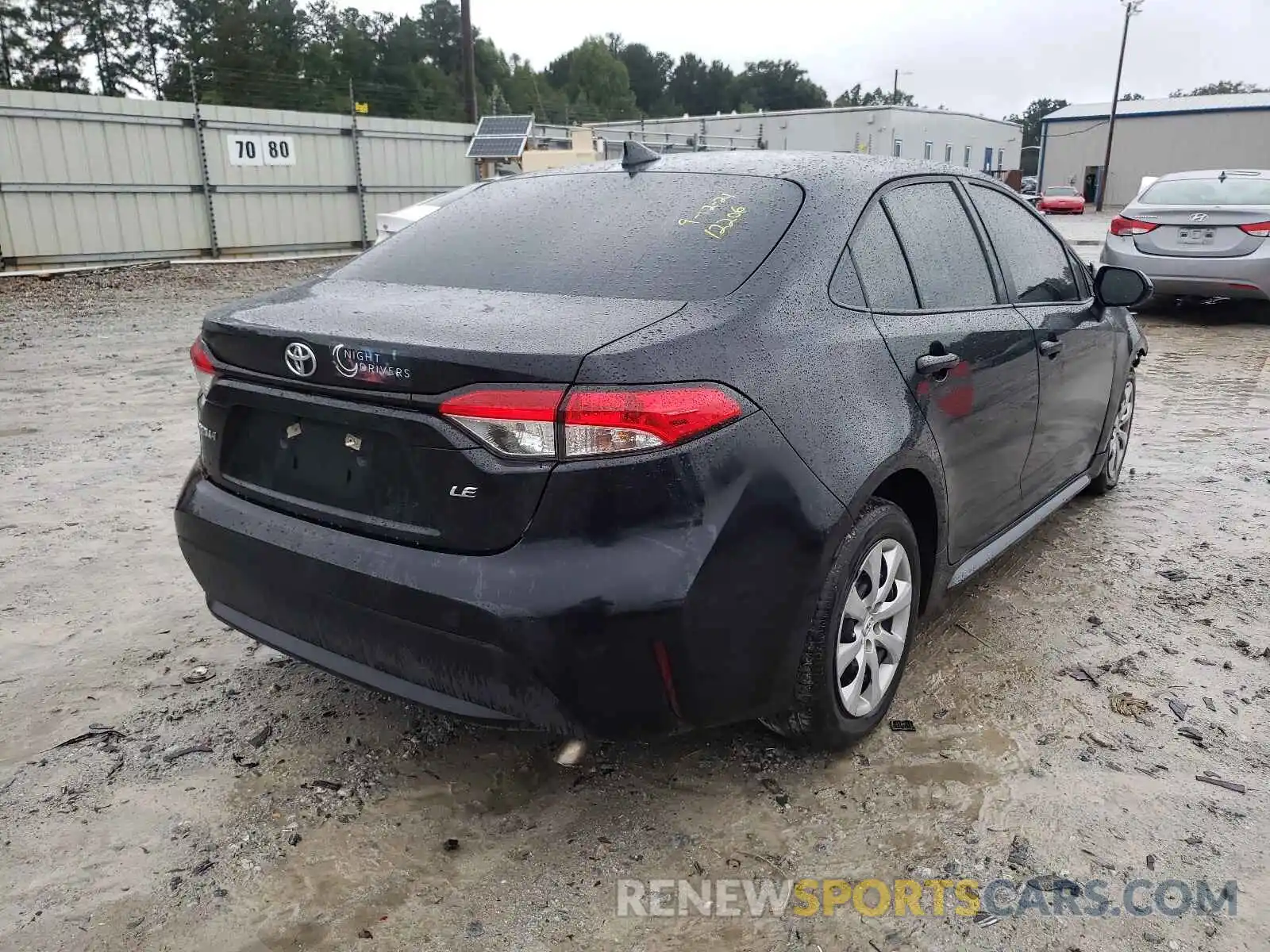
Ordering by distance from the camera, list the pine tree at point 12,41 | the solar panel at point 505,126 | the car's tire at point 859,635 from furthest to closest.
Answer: the pine tree at point 12,41
the solar panel at point 505,126
the car's tire at point 859,635

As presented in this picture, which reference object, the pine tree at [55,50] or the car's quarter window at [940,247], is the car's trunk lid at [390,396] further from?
the pine tree at [55,50]

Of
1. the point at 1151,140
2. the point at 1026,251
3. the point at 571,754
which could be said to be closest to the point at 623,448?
the point at 571,754

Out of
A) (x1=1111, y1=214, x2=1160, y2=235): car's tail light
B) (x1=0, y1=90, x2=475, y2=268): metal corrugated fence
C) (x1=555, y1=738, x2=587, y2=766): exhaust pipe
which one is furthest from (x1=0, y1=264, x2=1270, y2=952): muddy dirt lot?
(x1=0, y1=90, x2=475, y2=268): metal corrugated fence

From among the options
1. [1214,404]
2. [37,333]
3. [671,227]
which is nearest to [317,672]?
[671,227]

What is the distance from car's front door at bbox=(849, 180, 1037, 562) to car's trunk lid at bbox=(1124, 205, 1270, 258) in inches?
299

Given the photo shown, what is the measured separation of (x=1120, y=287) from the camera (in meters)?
4.10

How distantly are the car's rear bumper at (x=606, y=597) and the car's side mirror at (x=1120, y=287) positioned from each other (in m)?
2.45

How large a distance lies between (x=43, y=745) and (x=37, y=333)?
841cm

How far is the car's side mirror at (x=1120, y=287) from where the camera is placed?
4.06 metres

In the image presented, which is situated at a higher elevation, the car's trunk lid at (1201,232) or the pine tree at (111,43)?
the pine tree at (111,43)

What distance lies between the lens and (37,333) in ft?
32.1

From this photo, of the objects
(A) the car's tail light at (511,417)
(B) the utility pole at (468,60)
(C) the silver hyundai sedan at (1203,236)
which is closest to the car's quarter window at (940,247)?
(A) the car's tail light at (511,417)

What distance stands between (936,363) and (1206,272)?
8412 millimetres

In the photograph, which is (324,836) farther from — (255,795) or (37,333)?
(37,333)
